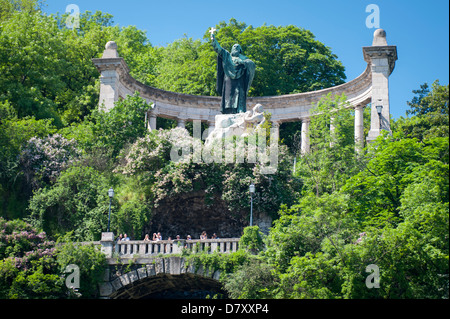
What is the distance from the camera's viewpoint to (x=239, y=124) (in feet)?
163

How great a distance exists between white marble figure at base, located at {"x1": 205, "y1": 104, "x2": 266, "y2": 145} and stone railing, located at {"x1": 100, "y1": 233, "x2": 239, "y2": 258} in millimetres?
9775

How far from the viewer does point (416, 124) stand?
5619cm

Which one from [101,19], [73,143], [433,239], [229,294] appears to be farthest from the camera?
[101,19]

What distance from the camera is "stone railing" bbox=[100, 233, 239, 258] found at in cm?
4122

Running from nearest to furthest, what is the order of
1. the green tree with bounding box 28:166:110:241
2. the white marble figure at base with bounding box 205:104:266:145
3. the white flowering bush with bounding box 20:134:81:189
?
the green tree with bounding box 28:166:110:241 < the white flowering bush with bounding box 20:134:81:189 < the white marble figure at base with bounding box 205:104:266:145

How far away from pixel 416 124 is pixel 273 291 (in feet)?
81.3

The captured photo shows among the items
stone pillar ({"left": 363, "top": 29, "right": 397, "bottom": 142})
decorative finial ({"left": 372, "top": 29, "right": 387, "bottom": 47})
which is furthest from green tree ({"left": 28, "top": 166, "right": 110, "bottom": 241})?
decorative finial ({"left": 372, "top": 29, "right": 387, "bottom": 47})

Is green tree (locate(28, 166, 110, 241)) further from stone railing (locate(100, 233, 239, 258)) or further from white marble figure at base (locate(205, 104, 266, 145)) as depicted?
white marble figure at base (locate(205, 104, 266, 145))

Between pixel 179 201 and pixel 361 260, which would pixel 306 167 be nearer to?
pixel 179 201

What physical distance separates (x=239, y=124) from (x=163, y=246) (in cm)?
1127

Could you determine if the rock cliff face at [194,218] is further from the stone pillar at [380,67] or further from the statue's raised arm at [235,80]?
the stone pillar at [380,67]

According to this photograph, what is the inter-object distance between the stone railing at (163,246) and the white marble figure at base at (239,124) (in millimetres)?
9775

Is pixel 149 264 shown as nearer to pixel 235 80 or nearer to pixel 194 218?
pixel 194 218

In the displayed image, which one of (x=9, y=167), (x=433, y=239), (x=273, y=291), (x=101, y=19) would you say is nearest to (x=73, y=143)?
(x=9, y=167)
